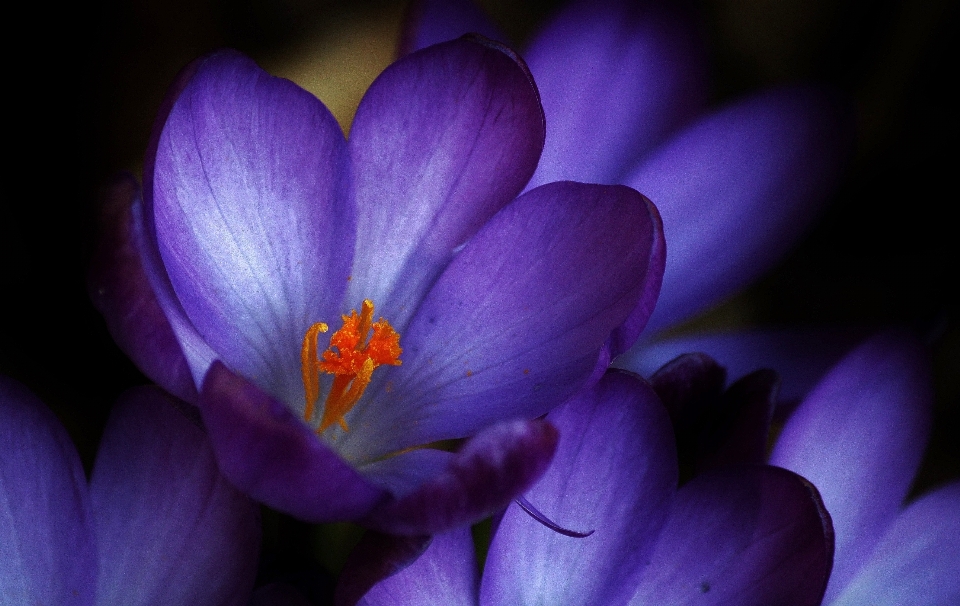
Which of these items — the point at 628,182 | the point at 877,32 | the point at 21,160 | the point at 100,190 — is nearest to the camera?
the point at 100,190

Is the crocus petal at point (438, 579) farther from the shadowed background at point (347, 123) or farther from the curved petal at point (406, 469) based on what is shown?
the shadowed background at point (347, 123)

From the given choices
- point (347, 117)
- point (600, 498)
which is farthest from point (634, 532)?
point (347, 117)

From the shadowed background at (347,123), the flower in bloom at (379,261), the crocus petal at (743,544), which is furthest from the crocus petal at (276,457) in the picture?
the shadowed background at (347,123)

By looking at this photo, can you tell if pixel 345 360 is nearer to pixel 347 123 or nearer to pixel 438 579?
pixel 438 579

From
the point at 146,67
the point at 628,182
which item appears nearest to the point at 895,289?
the point at 628,182

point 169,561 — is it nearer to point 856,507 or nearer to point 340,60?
point 856,507

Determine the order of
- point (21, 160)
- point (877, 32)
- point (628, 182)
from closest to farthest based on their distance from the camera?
point (628, 182) < point (21, 160) < point (877, 32)
